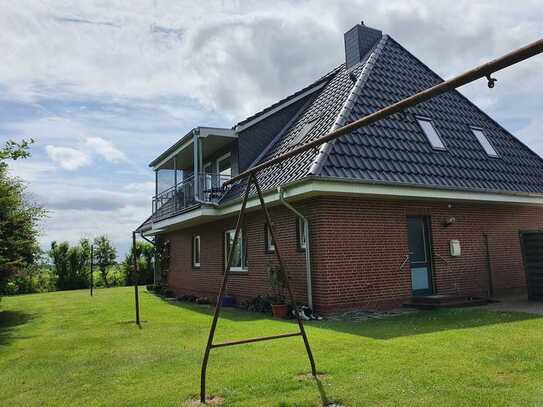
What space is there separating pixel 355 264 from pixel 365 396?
5924 mm

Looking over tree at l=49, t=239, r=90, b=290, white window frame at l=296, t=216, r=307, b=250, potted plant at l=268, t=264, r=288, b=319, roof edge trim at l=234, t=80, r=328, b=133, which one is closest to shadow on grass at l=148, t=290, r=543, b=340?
potted plant at l=268, t=264, r=288, b=319

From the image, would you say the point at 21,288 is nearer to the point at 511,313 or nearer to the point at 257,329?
the point at 257,329

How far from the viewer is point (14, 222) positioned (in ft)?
41.7

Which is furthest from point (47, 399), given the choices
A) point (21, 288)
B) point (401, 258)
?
point (21, 288)

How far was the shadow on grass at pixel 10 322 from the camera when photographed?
9261 mm

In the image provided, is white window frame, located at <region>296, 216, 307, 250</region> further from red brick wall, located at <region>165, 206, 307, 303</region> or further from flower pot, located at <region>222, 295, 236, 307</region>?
flower pot, located at <region>222, 295, 236, 307</region>

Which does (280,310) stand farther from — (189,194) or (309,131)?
(189,194)

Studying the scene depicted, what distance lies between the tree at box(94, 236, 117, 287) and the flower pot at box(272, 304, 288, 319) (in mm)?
21886

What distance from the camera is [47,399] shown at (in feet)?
15.9

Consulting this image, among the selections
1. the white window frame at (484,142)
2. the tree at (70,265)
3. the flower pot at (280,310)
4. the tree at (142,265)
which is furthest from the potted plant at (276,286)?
the tree at (70,265)

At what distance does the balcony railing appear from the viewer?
538 inches

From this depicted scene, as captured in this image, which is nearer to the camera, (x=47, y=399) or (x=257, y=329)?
(x=47, y=399)

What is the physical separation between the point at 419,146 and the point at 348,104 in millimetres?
2355

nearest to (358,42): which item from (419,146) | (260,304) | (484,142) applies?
(419,146)
